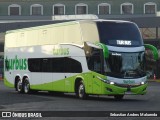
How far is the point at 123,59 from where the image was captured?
23.5 metres

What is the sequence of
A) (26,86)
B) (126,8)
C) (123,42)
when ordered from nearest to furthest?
(123,42) → (26,86) → (126,8)

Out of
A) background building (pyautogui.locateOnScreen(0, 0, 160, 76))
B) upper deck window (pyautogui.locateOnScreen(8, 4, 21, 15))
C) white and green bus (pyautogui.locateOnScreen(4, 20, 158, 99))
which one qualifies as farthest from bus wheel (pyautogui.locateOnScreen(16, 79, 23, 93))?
upper deck window (pyautogui.locateOnScreen(8, 4, 21, 15))

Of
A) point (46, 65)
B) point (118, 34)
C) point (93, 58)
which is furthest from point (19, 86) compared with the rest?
point (118, 34)

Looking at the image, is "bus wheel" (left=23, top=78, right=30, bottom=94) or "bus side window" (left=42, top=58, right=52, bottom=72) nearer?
"bus side window" (left=42, top=58, right=52, bottom=72)

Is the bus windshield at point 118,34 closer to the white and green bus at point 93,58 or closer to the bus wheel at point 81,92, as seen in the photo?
the white and green bus at point 93,58

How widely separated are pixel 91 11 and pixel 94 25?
190ft

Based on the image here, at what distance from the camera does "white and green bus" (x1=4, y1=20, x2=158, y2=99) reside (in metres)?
23.4

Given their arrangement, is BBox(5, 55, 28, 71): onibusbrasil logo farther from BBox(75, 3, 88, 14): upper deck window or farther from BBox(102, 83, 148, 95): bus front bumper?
BBox(75, 3, 88, 14): upper deck window

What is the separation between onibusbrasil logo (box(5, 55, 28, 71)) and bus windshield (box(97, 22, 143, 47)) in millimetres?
7529

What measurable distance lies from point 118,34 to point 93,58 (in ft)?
5.36

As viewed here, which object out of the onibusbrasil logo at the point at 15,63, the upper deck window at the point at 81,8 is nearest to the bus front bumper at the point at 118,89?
the onibusbrasil logo at the point at 15,63

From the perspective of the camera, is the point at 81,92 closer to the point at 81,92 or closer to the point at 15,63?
the point at 81,92

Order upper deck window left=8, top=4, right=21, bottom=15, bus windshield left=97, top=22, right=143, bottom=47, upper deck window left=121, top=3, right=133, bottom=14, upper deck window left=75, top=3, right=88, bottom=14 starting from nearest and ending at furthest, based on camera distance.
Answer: bus windshield left=97, top=22, right=143, bottom=47
upper deck window left=121, top=3, right=133, bottom=14
upper deck window left=75, top=3, right=88, bottom=14
upper deck window left=8, top=4, right=21, bottom=15

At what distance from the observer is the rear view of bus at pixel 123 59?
23328mm
